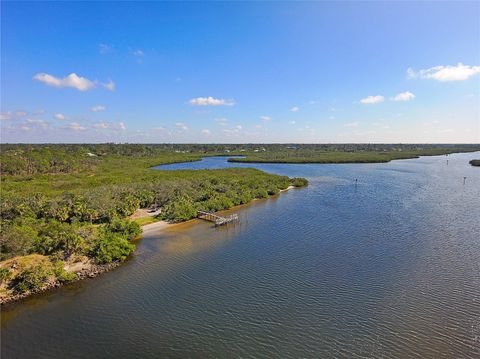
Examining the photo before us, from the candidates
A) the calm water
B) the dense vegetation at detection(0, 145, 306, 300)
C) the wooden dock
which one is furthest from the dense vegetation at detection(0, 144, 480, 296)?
the calm water

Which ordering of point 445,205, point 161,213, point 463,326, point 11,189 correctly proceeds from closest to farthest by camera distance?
point 463,326
point 161,213
point 445,205
point 11,189

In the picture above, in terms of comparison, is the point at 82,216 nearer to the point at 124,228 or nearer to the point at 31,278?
the point at 124,228

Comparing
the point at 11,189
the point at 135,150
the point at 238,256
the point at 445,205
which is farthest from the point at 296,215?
the point at 135,150

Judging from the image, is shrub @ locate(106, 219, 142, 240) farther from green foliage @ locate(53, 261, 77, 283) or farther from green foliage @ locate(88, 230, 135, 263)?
green foliage @ locate(53, 261, 77, 283)

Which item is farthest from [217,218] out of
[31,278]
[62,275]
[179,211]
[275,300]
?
[31,278]

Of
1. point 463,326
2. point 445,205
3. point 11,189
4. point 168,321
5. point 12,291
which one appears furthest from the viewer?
point 11,189

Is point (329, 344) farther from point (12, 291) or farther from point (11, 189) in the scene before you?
point (11, 189)
